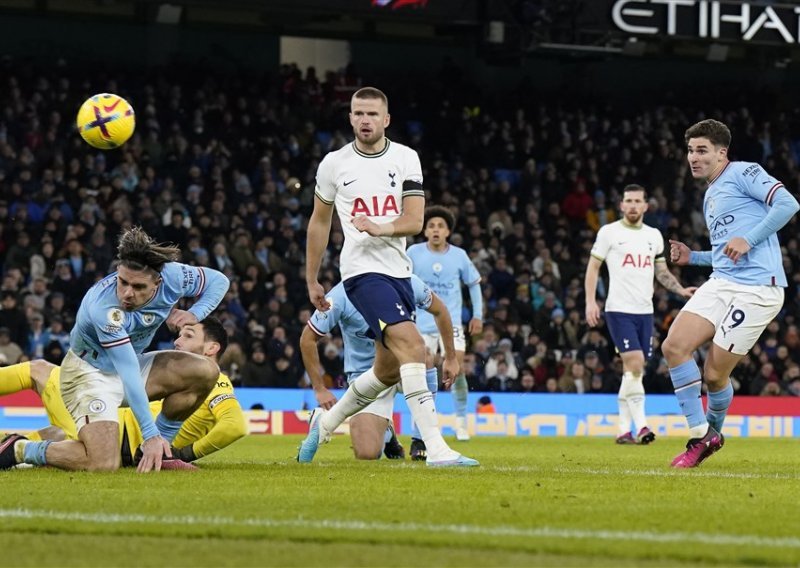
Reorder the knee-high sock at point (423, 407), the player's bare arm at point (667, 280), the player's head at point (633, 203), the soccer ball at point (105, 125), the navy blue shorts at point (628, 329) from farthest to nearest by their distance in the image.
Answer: the navy blue shorts at point (628, 329) → the player's head at point (633, 203) → the soccer ball at point (105, 125) → the player's bare arm at point (667, 280) → the knee-high sock at point (423, 407)

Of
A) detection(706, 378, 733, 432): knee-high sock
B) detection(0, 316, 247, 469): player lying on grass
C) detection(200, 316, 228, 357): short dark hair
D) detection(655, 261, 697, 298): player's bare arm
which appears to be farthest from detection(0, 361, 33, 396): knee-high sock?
detection(655, 261, 697, 298): player's bare arm

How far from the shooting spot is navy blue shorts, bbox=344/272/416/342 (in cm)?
947

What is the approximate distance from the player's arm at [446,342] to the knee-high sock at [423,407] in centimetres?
75

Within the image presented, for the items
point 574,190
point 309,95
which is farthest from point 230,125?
point 574,190

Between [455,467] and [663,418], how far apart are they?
41.7ft

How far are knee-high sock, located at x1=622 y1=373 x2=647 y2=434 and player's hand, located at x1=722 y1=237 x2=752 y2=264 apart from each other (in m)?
6.40

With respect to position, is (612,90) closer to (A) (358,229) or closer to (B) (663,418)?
(B) (663,418)

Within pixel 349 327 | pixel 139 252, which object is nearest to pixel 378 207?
pixel 139 252

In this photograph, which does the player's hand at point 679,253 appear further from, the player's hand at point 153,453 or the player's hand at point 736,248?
the player's hand at point 153,453

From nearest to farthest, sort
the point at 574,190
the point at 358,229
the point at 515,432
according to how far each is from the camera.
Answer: the point at 358,229 → the point at 515,432 → the point at 574,190

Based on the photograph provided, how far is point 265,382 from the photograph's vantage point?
21062mm

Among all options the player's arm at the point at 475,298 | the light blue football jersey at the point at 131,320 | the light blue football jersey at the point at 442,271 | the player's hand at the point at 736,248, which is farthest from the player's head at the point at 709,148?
the light blue football jersey at the point at 442,271

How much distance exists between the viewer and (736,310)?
10.0 metres

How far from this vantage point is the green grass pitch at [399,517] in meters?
5.17
